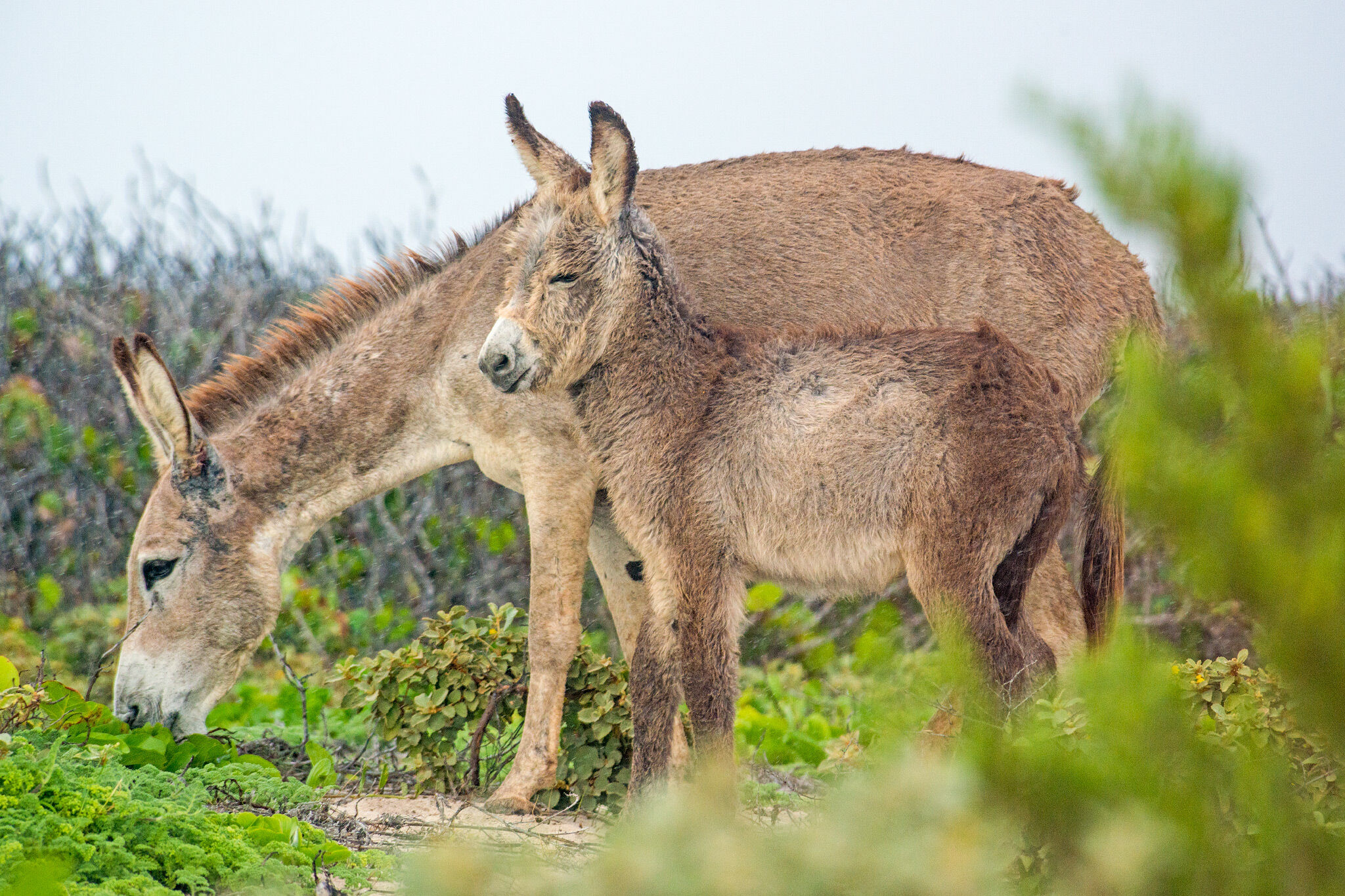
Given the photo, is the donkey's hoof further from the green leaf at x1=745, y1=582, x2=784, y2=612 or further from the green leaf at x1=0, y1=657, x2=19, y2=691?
the green leaf at x1=745, y1=582, x2=784, y2=612

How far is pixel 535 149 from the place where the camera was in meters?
4.63

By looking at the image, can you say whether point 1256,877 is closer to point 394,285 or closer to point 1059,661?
point 1059,661

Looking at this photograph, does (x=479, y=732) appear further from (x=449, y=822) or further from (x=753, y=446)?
(x=753, y=446)

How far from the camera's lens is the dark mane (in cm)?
563

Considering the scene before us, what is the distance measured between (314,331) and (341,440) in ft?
2.14

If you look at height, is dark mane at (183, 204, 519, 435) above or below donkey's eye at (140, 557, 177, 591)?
above

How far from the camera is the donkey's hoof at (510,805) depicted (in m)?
4.77

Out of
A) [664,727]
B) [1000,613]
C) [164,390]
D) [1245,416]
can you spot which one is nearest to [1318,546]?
[1245,416]

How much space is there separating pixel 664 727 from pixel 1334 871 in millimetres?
3211

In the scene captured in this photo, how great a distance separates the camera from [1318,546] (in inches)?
40.0

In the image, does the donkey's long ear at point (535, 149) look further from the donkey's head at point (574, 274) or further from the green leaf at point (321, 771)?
the green leaf at point (321, 771)

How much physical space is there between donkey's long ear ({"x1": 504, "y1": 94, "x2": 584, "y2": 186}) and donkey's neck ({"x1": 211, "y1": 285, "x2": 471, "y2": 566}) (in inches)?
46.1

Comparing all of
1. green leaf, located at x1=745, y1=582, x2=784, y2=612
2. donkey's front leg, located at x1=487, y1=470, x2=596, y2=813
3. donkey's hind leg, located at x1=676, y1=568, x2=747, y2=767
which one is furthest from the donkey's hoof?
green leaf, located at x1=745, y1=582, x2=784, y2=612

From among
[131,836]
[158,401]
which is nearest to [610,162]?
[158,401]
